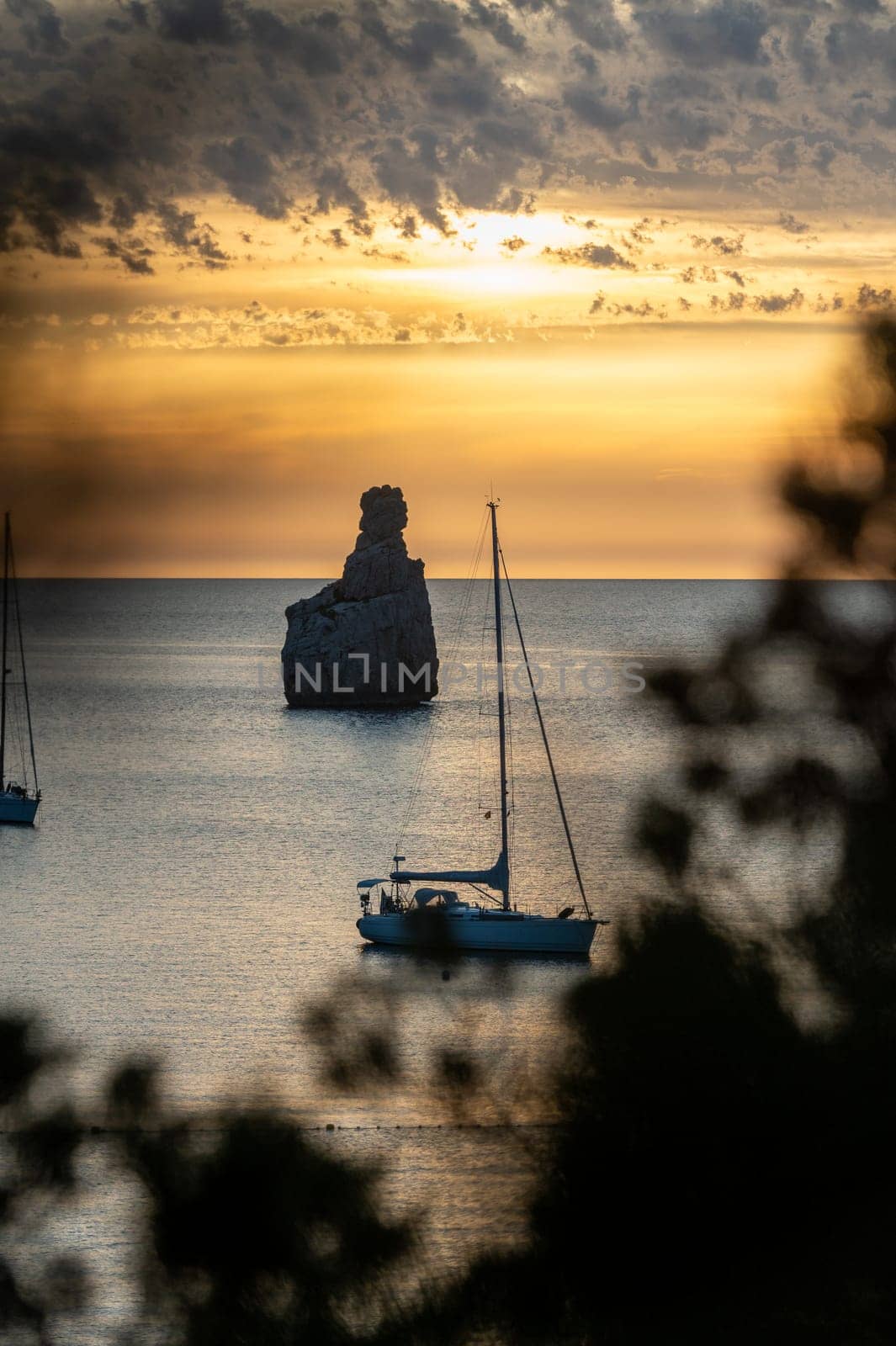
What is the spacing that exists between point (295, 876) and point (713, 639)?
35397mm

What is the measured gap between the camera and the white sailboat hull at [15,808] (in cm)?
5275

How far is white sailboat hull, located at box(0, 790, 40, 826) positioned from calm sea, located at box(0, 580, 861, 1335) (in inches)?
31.1

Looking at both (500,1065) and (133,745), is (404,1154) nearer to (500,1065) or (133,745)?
(500,1065)

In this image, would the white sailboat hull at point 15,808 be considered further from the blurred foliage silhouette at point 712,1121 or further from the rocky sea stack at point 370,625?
the blurred foliage silhouette at point 712,1121

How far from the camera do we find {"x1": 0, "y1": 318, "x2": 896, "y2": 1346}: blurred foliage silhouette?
8.51m

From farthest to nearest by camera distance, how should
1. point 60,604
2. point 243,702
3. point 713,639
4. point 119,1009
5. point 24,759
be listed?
point 243,702, point 24,759, point 119,1009, point 713,639, point 60,604

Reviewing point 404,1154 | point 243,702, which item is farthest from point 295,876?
point 243,702

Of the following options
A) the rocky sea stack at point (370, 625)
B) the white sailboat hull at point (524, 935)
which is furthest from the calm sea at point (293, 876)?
the rocky sea stack at point (370, 625)

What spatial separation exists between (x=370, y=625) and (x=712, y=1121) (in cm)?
7294

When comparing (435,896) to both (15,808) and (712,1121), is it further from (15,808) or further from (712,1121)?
(712,1121)

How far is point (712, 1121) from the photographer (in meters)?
8.97

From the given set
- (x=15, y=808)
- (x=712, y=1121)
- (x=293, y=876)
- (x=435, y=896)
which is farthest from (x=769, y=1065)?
(x=15, y=808)

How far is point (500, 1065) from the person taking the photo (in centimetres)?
2367

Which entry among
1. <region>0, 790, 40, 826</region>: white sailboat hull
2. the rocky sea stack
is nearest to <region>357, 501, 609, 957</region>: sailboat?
<region>0, 790, 40, 826</region>: white sailboat hull
